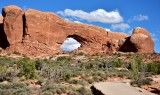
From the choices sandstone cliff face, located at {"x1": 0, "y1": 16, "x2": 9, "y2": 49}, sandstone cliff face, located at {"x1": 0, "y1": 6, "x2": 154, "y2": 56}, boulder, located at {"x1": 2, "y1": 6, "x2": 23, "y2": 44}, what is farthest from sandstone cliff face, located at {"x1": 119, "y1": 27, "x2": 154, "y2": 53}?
sandstone cliff face, located at {"x1": 0, "y1": 16, "x2": 9, "y2": 49}

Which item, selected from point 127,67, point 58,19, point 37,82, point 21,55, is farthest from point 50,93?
point 58,19

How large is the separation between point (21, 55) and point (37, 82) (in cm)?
2672

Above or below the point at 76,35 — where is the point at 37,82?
below

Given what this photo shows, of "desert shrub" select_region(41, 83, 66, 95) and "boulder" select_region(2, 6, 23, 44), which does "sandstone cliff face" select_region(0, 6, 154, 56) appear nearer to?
"boulder" select_region(2, 6, 23, 44)

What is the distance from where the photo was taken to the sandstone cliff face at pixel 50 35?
4466cm

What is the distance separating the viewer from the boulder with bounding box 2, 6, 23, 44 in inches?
1747

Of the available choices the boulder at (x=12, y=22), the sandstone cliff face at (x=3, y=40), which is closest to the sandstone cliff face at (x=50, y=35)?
the boulder at (x=12, y=22)

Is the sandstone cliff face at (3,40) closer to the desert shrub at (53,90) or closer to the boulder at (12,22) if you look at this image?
the boulder at (12,22)

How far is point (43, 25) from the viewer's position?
4612 centimetres

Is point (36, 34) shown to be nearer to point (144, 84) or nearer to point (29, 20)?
point (29, 20)

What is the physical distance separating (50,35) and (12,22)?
243 inches

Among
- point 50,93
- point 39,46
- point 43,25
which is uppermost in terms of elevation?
point 43,25

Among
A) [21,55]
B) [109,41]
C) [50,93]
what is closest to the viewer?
[50,93]

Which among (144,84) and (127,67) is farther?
(127,67)
